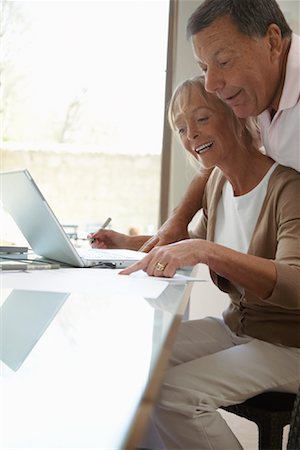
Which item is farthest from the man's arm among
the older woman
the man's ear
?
the man's ear

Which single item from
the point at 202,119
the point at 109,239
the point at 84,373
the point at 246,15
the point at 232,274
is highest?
the point at 246,15

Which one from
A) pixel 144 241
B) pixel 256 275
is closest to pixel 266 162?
pixel 256 275

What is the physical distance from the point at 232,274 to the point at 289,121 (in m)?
0.41

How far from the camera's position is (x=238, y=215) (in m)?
1.45

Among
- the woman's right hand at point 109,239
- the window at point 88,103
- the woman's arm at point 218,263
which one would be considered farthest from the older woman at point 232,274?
the window at point 88,103

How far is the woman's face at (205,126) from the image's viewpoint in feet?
4.76

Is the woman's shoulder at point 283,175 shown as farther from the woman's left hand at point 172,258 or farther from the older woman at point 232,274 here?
the woman's left hand at point 172,258

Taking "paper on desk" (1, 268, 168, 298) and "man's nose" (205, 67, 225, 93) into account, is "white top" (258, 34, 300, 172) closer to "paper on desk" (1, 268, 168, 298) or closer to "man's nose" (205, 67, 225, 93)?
"man's nose" (205, 67, 225, 93)

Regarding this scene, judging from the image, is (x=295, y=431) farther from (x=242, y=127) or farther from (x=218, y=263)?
(x=242, y=127)

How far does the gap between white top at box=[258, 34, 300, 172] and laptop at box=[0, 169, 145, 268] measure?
403 mm

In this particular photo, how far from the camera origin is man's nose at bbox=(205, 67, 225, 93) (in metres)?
1.37

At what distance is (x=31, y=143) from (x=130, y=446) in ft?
10.3

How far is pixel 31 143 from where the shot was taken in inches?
132

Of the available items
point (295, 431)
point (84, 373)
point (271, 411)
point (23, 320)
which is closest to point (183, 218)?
point (271, 411)
